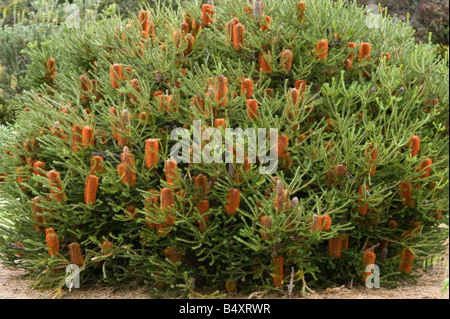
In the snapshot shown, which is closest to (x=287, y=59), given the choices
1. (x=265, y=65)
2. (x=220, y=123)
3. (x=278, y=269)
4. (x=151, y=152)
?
(x=265, y=65)

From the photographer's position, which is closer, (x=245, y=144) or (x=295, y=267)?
(x=245, y=144)

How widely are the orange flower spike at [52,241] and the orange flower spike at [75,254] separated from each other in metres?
0.09

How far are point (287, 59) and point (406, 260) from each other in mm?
1610

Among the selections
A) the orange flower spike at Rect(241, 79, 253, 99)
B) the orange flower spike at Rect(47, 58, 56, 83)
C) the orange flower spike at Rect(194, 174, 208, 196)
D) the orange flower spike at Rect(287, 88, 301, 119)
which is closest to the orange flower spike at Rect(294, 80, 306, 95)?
the orange flower spike at Rect(287, 88, 301, 119)

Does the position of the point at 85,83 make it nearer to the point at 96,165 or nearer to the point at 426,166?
the point at 96,165

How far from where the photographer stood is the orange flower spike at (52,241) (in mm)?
3461

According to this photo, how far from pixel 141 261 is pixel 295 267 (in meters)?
1.02

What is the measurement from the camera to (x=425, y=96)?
146 inches

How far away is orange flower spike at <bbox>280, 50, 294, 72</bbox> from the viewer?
11.7ft

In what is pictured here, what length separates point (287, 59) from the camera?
3592 millimetres

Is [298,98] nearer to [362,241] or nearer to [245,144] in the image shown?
[245,144]

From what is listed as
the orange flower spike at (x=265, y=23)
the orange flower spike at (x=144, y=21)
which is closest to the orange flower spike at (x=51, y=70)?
the orange flower spike at (x=144, y=21)

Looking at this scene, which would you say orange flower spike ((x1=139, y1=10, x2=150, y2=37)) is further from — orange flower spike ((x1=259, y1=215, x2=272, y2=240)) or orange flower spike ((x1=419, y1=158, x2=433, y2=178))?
orange flower spike ((x1=419, y1=158, x2=433, y2=178))
